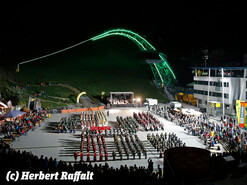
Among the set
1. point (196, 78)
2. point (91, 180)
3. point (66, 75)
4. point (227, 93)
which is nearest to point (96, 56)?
point (66, 75)

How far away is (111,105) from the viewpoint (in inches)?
1732

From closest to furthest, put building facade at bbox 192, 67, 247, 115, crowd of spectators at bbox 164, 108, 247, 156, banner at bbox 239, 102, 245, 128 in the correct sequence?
crowd of spectators at bbox 164, 108, 247, 156 < banner at bbox 239, 102, 245, 128 < building facade at bbox 192, 67, 247, 115

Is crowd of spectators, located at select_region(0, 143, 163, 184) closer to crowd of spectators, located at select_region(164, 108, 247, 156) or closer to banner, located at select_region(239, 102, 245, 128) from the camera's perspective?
crowd of spectators, located at select_region(164, 108, 247, 156)

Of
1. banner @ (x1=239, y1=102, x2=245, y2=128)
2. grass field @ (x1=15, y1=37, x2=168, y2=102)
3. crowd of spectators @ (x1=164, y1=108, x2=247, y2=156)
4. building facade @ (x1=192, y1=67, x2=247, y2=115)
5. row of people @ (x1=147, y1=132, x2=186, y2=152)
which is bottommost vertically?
row of people @ (x1=147, y1=132, x2=186, y2=152)

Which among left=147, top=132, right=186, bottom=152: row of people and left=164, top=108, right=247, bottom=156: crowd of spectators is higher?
left=164, top=108, right=247, bottom=156: crowd of spectators

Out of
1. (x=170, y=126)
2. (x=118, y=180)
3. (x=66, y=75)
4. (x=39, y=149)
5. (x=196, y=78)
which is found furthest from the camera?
(x=66, y=75)

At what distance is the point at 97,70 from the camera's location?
Result: 232ft

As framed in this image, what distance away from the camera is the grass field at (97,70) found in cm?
5628

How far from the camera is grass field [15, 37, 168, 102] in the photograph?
2216 inches

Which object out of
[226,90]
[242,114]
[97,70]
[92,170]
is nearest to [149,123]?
[242,114]

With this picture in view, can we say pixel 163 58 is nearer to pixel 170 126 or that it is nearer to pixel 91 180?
pixel 170 126

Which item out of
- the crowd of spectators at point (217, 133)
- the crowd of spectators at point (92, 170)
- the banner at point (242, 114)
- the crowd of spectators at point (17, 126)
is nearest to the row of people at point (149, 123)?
the crowd of spectators at point (217, 133)

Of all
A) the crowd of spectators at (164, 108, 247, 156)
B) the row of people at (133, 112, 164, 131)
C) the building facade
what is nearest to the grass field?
the building facade

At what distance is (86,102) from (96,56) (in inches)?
1482
